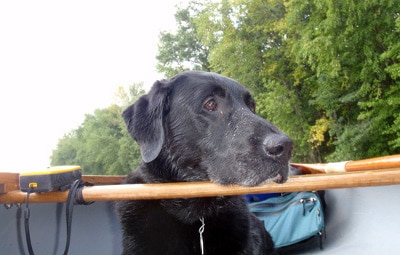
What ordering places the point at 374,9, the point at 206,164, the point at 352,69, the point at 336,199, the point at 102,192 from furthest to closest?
the point at 352,69 < the point at 374,9 < the point at 336,199 < the point at 206,164 < the point at 102,192

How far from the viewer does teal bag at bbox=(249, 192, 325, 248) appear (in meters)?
3.32

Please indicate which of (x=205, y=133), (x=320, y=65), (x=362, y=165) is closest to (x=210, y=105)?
(x=205, y=133)

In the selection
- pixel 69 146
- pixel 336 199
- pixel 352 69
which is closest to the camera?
pixel 336 199

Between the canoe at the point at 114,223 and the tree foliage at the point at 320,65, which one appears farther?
the tree foliage at the point at 320,65

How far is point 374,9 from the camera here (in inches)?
548

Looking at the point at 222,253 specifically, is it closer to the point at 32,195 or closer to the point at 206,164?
the point at 206,164

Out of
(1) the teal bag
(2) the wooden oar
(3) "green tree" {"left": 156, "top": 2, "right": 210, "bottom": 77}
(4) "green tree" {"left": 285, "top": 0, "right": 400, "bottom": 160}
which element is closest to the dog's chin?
(2) the wooden oar

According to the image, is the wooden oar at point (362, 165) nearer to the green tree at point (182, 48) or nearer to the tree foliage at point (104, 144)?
the green tree at point (182, 48)

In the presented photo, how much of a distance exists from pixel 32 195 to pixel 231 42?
63.3 ft

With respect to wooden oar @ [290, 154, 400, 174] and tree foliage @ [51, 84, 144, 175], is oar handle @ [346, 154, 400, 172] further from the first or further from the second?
tree foliage @ [51, 84, 144, 175]

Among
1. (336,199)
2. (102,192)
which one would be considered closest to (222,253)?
(102,192)

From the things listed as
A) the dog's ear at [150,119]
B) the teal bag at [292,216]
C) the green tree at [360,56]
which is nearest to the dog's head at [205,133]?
the dog's ear at [150,119]

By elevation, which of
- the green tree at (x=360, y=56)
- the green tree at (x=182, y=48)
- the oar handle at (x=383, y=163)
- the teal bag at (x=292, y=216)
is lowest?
the teal bag at (x=292, y=216)

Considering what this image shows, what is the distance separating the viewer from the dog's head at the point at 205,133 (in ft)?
6.58
